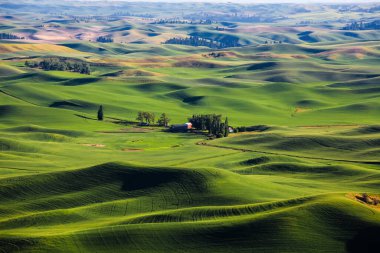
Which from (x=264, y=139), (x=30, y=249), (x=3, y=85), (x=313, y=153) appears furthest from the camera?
(x=3, y=85)

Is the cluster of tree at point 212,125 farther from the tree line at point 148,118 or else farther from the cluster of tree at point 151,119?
the tree line at point 148,118

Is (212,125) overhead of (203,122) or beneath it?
overhead

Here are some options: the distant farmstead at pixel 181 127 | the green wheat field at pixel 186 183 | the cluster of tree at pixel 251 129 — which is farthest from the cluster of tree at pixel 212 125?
the cluster of tree at pixel 251 129

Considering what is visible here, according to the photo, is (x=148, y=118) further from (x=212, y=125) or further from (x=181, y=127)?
(x=212, y=125)

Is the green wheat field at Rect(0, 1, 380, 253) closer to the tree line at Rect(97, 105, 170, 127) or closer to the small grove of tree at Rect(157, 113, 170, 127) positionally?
the tree line at Rect(97, 105, 170, 127)

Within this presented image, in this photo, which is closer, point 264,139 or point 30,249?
point 30,249

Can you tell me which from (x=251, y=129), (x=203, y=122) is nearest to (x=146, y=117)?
(x=203, y=122)

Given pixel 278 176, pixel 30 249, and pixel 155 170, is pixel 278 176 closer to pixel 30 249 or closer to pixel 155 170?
pixel 155 170

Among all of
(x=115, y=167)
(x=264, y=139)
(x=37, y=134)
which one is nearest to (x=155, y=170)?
(x=115, y=167)
